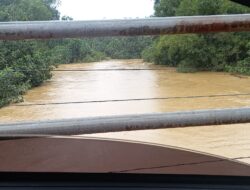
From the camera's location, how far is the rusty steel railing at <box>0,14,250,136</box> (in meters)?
0.88

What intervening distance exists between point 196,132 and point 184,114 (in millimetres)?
7175

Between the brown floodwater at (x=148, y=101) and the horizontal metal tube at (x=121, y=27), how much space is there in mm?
5879

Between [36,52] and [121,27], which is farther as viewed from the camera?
[36,52]

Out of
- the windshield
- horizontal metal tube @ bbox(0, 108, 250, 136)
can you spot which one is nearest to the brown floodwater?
the windshield

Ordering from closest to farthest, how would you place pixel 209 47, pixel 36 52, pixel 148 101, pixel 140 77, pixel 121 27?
1. pixel 121 27
2. pixel 148 101
3. pixel 36 52
4. pixel 209 47
5. pixel 140 77

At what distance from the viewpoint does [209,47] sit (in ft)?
37.8

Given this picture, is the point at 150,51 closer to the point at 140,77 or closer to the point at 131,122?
the point at 140,77

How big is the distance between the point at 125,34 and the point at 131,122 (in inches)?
6.5

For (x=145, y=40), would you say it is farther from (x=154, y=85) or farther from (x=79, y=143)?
(x=79, y=143)

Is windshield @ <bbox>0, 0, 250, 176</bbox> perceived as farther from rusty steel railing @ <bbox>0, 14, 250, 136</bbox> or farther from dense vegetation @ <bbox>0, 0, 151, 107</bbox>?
rusty steel railing @ <bbox>0, 14, 250, 136</bbox>

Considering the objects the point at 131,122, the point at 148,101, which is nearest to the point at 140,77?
the point at 148,101

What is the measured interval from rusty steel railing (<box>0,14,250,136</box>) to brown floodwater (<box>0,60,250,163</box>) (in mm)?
5847

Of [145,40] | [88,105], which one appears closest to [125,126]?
[88,105]

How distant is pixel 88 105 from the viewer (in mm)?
9758
